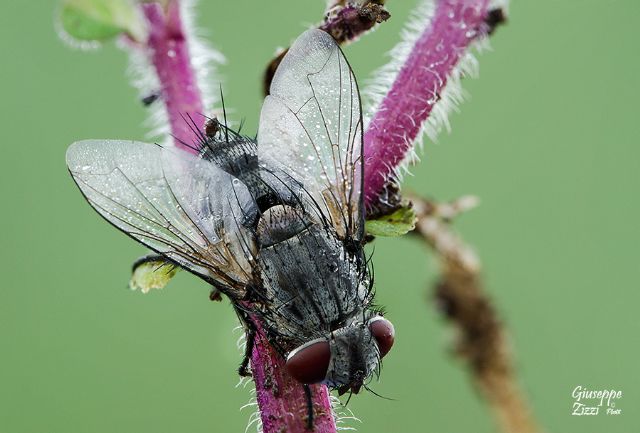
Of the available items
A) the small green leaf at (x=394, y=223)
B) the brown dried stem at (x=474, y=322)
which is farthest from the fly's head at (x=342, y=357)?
the brown dried stem at (x=474, y=322)

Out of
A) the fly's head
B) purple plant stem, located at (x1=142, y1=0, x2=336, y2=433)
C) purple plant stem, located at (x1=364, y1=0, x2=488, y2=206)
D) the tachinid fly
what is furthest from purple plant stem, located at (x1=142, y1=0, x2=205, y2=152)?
the fly's head

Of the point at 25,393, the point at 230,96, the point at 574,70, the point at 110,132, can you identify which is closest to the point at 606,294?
the point at 574,70

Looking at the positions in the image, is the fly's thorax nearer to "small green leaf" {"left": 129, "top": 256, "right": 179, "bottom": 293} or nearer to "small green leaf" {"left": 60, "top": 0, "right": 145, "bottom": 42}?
"small green leaf" {"left": 129, "top": 256, "right": 179, "bottom": 293}

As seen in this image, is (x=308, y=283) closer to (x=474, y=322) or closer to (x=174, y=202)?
(x=174, y=202)

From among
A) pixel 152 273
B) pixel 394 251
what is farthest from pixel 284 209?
pixel 394 251

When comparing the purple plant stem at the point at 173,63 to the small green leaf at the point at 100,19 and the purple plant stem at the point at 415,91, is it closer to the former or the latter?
the small green leaf at the point at 100,19

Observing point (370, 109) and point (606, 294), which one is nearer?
point (370, 109)

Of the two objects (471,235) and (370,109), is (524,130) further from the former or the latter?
(370,109)
